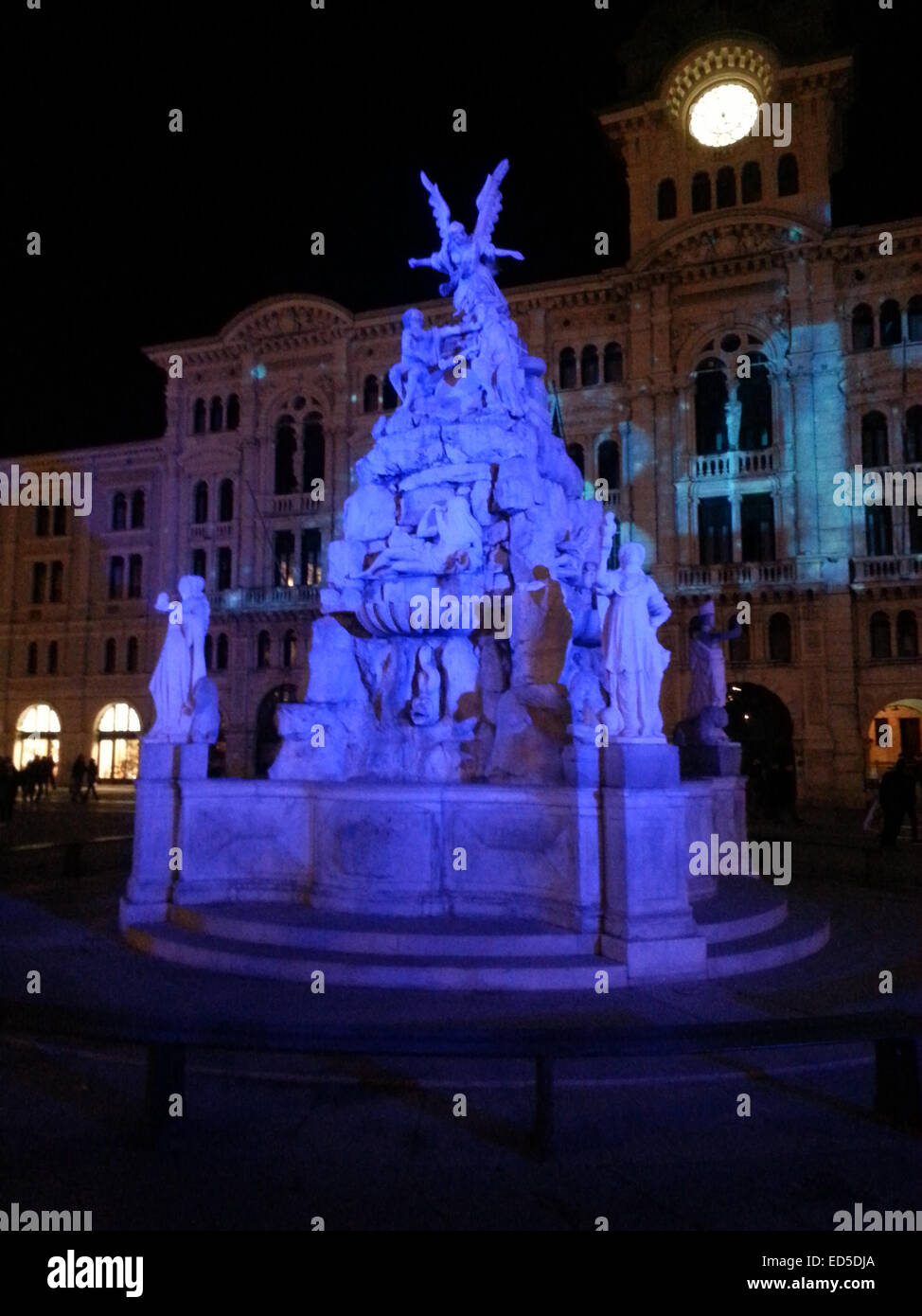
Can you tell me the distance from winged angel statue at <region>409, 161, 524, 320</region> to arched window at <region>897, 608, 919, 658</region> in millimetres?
23346

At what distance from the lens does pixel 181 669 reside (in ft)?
32.5

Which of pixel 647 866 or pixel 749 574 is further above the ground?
pixel 749 574

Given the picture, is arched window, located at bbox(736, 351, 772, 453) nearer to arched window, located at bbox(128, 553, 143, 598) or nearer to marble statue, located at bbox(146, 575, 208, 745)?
arched window, located at bbox(128, 553, 143, 598)

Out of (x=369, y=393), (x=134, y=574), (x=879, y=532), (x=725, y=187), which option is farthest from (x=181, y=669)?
(x=134, y=574)

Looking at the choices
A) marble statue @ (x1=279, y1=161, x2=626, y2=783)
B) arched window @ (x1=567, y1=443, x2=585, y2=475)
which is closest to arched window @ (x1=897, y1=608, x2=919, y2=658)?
arched window @ (x1=567, y1=443, x2=585, y2=475)

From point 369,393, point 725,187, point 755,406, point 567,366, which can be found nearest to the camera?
point 755,406

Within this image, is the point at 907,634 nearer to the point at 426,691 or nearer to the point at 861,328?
the point at 861,328

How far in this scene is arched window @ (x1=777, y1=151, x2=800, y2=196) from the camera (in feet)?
112

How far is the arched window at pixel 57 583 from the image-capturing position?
1700 inches

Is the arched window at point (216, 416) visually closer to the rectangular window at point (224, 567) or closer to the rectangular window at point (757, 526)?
the rectangular window at point (224, 567)

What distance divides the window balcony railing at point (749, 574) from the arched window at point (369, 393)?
14.6m

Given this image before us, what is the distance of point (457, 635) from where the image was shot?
10664mm

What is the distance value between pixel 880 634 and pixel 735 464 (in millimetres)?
7503

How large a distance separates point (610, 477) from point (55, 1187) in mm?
33181
